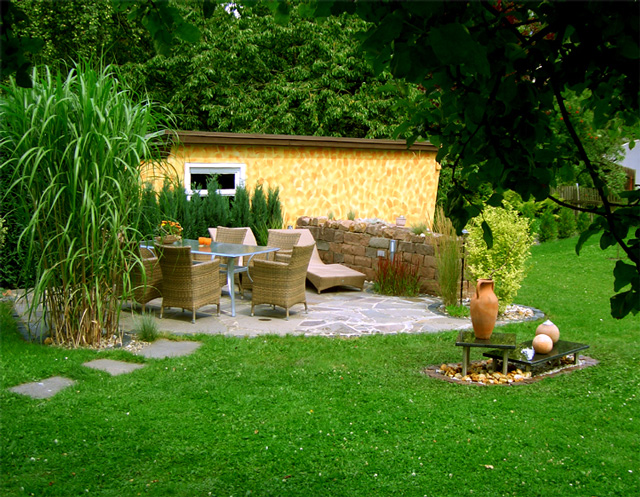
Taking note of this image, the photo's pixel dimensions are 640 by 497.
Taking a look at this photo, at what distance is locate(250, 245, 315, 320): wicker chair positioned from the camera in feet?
26.3

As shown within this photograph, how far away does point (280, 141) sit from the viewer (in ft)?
43.6

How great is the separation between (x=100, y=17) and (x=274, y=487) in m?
19.9

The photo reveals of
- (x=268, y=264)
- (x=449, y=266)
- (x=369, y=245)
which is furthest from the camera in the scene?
(x=369, y=245)

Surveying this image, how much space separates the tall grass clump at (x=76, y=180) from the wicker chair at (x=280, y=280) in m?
2.18

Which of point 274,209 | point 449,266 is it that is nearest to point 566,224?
point 274,209

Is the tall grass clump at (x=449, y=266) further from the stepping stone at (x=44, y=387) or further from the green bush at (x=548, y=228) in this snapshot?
the green bush at (x=548, y=228)

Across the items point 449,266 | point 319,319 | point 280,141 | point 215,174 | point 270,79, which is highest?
point 270,79

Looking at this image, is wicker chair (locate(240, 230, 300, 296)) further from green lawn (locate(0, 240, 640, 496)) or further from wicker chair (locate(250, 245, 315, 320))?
green lawn (locate(0, 240, 640, 496))

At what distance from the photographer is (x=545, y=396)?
17.1 feet

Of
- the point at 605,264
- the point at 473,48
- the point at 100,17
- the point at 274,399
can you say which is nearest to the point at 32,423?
the point at 274,399

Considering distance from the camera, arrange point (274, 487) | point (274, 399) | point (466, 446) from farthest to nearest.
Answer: point (274, 399), point (466, 446), point (274, 487)

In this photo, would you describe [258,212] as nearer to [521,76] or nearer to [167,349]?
[167,349]

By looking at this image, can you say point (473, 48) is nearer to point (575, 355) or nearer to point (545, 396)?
point (545, 396)

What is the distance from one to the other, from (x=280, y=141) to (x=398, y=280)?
15.7 feet
